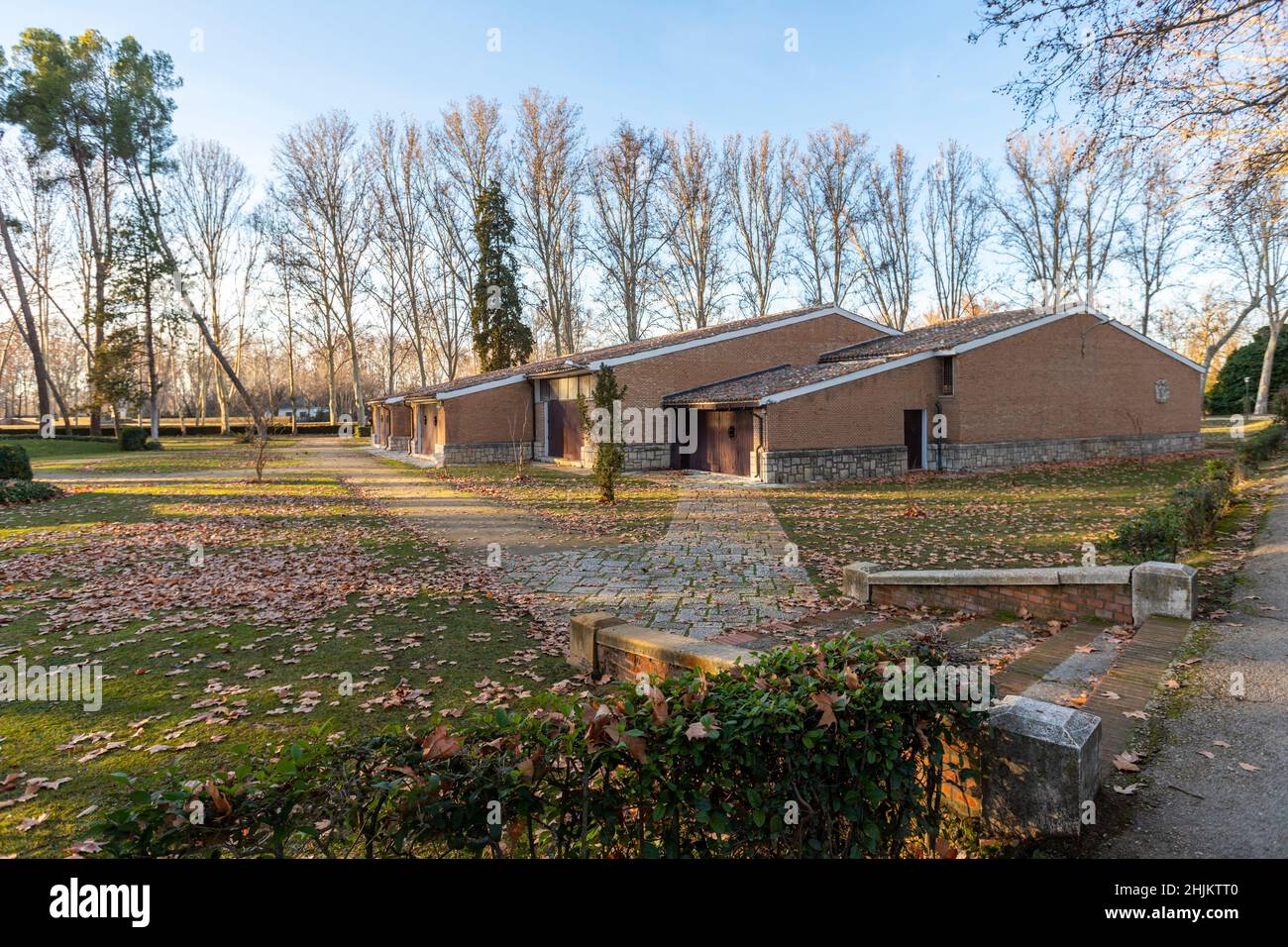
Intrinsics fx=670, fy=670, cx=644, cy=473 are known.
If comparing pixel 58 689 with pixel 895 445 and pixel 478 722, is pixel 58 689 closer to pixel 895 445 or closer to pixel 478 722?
pixel 478 722

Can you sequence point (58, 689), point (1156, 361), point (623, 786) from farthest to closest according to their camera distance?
point (1156, 361)
point (58, 689)
point (623, 786)

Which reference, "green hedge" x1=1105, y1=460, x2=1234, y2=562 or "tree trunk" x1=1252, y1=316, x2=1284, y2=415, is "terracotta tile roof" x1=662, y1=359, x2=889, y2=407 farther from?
"tree trunk" x1=1252, y1=316, x2=1284, y2=415

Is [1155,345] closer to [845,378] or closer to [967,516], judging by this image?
[845,378]

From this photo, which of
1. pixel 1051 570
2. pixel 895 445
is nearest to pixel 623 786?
pixel 1051 570

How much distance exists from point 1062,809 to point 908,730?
33.8 inches

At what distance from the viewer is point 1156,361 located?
27.8m

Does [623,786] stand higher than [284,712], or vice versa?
[623,786]

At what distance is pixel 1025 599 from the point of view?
6.76 meters

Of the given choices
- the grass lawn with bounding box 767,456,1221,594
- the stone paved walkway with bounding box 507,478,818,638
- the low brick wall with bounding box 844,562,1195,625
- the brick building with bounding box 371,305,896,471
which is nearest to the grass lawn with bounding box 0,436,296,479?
the brick building with bounding box 371,305,896,471

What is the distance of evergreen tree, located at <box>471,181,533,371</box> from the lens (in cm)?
3862

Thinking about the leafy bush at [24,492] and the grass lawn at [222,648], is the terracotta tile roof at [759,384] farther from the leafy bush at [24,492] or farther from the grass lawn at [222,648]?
the leafy bush at [24,492]

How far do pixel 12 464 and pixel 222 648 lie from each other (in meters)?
16.7

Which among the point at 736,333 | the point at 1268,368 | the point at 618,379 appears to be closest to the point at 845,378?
the point at 736,333
